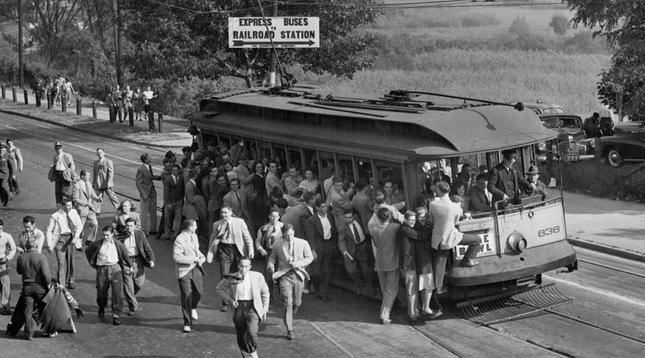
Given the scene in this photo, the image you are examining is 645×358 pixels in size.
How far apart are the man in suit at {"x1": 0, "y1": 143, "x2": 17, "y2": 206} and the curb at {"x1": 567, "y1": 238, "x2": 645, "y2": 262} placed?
12.8 m

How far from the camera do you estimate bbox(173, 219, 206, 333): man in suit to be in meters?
12.3

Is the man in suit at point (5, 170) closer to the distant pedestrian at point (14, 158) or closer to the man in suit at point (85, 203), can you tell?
the distant pedestrian at point (14, 158)

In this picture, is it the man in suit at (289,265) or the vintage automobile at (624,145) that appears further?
the vintage automobile at (624,145)

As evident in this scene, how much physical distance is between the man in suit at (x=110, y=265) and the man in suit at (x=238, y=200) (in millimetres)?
2714

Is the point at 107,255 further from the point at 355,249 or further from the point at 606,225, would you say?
the point at 606,225

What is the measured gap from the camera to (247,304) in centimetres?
1036

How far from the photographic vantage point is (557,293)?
527 inches

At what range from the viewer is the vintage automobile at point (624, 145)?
2436 centimetres

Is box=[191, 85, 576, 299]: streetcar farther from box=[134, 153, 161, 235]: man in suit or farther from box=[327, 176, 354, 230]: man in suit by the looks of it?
box=[134, 153, 161, 235]: man in suit

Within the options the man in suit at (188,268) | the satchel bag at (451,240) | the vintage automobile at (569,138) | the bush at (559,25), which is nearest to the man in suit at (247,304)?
the man in suit at (188,268)

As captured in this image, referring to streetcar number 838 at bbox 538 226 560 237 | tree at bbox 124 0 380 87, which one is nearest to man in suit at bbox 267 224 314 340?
streetcar number 838 at bbox 538 226 560 237

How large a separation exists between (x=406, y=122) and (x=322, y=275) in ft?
8.61

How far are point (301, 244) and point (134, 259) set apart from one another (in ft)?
8.95

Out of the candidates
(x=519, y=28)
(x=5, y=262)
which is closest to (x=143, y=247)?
(x=5, y=262)
